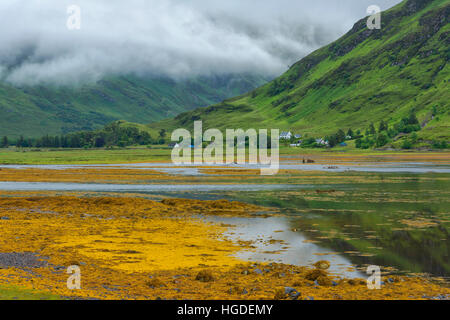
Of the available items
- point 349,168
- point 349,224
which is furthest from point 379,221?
Answer: point 349,168

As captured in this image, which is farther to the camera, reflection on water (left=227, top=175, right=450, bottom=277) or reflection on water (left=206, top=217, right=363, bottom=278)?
reflection on water (left=227, top=175, right=450, bottom=277)

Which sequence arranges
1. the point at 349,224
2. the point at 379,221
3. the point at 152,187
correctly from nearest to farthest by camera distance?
the point at 349,224 < the point at 379,221 < the point at 152,187

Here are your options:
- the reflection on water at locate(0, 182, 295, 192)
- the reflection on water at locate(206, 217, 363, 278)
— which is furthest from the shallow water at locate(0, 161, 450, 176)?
the reflection on water at locate(206, 217, 363, 278)

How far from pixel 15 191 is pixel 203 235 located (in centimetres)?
3871

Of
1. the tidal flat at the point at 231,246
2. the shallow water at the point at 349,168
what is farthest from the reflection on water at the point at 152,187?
the shallow water at the point at 349,168

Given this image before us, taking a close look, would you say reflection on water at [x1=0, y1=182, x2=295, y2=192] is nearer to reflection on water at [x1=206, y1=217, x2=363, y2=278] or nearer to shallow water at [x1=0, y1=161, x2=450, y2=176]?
shallow water at [x1=0, y1=161, x2=450, y2=176]

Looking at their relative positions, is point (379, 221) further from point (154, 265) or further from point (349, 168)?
point (349, 168)

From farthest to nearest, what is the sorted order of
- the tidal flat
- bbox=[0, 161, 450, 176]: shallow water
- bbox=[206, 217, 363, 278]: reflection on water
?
bbox=[0, 161, 450, 176]: shallow water
bbox=[206, 217, 363, 278]: reflection on water
the tidal flat

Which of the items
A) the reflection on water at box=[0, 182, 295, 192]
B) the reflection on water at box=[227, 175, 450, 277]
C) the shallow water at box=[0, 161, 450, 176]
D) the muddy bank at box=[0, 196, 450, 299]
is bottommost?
the muddy bank at box=[0, 196, 450, 299]

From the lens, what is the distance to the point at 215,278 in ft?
65.4
